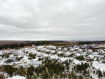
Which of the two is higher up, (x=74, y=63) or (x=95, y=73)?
(x=74, y=63)

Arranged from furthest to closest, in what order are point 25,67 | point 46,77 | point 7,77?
1. point 25,67
2. point 7,77
3. point 46,77

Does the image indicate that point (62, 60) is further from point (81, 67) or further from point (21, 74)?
point (21, 74)

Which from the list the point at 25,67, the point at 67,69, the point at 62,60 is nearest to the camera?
the point at 67,69

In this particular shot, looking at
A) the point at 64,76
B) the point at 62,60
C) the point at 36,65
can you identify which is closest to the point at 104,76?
the point at 64,76

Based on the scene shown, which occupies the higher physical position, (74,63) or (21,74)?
(74,63)

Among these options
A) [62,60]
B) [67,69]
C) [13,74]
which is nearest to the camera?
[13,74]

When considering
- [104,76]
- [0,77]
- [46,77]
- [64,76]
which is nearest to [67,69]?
[64,76]

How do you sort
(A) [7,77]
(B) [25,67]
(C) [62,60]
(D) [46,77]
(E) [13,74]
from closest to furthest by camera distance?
(D) [46,77]
(A) [7,77]
(E) [13,74]
(B) [25,67]
(C) [62,60]

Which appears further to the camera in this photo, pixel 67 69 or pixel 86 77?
pixel 67 69

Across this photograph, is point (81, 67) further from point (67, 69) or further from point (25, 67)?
point (25, 67)
